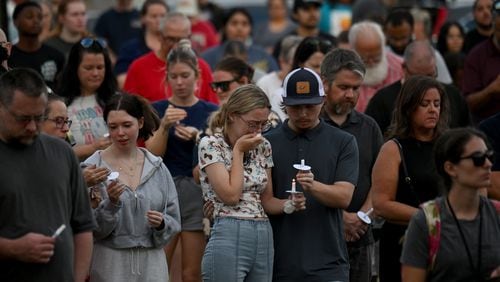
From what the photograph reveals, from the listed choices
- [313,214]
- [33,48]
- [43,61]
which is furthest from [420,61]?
[33,48]

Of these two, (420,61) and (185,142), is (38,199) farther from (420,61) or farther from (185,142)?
(420,61)

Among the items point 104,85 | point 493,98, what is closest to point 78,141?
point 104,85

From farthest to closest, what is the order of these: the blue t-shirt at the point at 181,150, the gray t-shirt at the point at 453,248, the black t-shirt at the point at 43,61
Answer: the black t-shirt at the point at 43,61 → the blue t-shirt at the point at 181,150 → the gray t-shirt at the point at 453,248

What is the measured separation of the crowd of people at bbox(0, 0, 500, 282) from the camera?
7281 mm

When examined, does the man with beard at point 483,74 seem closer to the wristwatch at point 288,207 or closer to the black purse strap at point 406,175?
the black purse strap at point 406,175

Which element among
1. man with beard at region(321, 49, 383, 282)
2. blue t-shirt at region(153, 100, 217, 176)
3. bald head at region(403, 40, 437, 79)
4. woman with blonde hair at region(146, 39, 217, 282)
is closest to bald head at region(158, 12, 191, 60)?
woman with blonde hair at region(146, 39, 217, 282)

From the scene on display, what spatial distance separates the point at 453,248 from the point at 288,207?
60.4 inches

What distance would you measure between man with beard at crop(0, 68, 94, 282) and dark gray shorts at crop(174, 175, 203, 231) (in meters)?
2.87

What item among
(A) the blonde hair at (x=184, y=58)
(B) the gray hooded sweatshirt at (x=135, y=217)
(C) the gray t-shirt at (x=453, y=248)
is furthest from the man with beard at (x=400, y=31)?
(C) the gray t-shirt at (x=453, y=248)

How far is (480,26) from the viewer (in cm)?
1508

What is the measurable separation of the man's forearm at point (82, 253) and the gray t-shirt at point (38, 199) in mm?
174

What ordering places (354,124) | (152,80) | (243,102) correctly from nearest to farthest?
1. (243,102)
2. (354,124)
3. (152,80)

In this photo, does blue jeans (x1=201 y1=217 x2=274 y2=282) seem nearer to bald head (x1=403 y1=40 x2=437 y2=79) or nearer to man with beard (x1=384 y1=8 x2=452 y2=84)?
bald head (x1=403 y1=40 x2=437 y2=79)

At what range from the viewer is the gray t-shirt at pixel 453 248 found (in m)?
7.18
